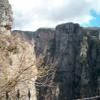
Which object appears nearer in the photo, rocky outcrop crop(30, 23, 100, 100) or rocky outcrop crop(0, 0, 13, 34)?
rocky outcrop crop(0, 0, 13, 34)

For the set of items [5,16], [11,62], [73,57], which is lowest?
[73,57]

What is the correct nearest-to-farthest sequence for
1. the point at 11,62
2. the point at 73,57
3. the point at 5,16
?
the point at 5,16, the point at 11,62, the point at 73,57

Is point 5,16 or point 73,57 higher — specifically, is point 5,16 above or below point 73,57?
above

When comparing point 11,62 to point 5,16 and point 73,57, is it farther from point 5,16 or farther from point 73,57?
point 73,57

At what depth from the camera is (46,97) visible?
80.2 metres

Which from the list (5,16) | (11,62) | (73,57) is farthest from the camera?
(73,57)

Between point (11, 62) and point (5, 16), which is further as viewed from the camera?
point (11, 62)

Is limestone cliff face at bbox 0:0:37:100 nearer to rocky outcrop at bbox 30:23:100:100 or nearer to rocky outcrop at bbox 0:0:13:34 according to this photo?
rocky outcrop at bbox 0:0:13:34

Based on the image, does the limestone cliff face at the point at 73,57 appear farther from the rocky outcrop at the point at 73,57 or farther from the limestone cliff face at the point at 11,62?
the limestone cliff face at the point at 11,62

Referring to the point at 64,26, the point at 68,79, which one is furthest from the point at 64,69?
the point at 64,26

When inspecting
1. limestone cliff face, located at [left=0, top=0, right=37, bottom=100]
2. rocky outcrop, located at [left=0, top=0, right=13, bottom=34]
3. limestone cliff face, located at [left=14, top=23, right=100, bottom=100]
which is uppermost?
rocky outcrop, located at [left=0, top=0, right=13, bottom=34]

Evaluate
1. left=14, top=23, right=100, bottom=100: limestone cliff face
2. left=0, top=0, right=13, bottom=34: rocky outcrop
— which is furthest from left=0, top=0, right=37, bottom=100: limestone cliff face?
left=14, top=23, right=100, bottom=100: limestone cliff face

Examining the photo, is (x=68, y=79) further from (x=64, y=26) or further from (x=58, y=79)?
(x=64, y=26)

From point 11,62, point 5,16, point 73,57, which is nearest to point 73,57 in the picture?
point 73,57
